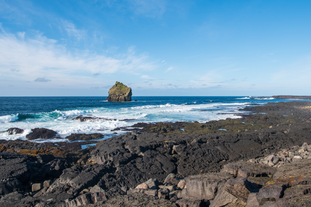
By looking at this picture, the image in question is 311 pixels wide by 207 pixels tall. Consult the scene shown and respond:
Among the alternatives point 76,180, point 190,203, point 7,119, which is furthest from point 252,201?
point 7,119

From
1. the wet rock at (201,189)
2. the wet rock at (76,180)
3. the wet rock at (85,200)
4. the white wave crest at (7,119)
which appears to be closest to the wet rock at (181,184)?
the wet rock at (201,189)

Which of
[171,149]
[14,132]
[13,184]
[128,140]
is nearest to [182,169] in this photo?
[171,149]

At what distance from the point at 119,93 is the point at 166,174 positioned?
8334 cm

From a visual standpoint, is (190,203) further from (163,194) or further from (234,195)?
(234,195)

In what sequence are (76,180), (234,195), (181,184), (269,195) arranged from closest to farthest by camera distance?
(269,195)
(234,195)
(181,184)
(76,180)

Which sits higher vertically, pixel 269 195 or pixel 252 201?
pixel 269 195

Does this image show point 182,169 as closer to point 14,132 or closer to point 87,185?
point 87,185

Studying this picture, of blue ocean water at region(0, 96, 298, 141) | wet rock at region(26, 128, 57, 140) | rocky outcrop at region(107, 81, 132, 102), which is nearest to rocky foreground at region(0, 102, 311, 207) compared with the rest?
wet rock at region(26, 128, 57, 140)

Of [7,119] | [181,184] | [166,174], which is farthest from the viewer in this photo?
[7,119]

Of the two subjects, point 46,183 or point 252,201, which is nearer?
point 252,201

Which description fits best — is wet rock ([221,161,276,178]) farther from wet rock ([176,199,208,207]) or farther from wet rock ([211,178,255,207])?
wet rock ([176,199,208,207])

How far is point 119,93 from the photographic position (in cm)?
8781

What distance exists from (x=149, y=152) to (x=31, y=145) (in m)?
8.29

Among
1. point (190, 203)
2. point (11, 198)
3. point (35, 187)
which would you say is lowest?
point (35, 187)
